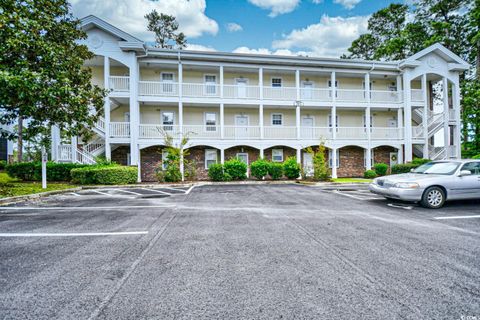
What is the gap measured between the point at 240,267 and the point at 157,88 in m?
16.6

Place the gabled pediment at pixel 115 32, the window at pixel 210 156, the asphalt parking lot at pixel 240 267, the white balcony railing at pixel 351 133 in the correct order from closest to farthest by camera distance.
Answer: the asphalt parking lot at pixel 240 267, the gabled pediment at pixel 115 32, the window at pixel 210 156, the white balcony railing at pixel 351 133

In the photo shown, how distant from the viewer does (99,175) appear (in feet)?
41.9

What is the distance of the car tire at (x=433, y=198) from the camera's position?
6.68m

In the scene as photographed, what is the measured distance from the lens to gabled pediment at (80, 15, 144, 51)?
595 inches

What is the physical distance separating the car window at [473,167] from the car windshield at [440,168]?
8.6 inches

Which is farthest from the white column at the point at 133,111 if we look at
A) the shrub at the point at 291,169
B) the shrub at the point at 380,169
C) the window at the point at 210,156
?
the shrub at the point at 380,169

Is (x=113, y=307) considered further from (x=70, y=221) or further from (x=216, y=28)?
(x=216, y=28)

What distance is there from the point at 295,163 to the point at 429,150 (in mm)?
12638

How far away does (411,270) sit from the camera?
9.36ft

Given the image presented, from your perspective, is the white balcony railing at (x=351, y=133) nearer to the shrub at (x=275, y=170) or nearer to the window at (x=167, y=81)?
the shrub at (x=275, y=170)

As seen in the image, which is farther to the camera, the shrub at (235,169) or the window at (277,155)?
the window at (277,155)

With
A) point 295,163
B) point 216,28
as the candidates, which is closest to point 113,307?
point 295,163

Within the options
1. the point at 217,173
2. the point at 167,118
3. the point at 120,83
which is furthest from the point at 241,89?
the point at 120,83

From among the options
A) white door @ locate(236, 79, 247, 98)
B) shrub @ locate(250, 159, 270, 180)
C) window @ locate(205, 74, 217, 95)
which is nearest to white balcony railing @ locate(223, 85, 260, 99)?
white door @ locate(236, 79, 247, 98)
